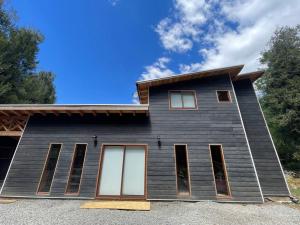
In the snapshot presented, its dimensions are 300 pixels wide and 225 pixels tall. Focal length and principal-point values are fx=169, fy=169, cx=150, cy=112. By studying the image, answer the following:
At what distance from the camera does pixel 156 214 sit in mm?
4590

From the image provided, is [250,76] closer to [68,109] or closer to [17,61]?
[68,109]

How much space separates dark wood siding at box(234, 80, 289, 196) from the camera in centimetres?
677

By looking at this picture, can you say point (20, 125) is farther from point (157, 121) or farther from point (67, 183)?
point (157, 121)

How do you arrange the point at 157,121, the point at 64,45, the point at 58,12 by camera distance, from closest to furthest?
the point at 157,121 → the point at 58,12 → the point at 64,45

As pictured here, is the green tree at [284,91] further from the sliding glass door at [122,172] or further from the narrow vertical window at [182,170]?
the sliding glass door at [122,172]

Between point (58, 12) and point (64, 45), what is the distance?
477 cm

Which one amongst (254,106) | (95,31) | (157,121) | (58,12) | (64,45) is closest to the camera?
(157,121)

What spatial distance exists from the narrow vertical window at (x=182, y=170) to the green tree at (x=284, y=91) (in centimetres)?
Result: 936

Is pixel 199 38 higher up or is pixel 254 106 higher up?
pixel 199 38

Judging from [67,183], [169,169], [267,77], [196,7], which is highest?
[196,7]

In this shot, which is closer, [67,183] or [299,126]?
[67,183]

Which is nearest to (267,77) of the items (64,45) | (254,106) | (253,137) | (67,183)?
(254,106)

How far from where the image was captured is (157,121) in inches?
284

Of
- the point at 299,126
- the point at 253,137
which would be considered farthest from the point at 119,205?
the point at 299,126
